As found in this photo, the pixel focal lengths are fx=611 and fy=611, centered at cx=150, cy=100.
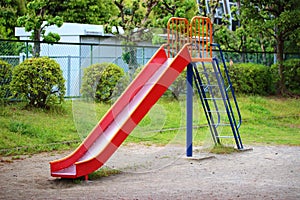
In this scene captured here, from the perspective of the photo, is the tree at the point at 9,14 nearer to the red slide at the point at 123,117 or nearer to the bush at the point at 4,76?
the bush at the point at 4,76

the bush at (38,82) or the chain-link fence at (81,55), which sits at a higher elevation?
the chain-link fence at (81,55)

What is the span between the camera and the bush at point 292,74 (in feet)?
75.5

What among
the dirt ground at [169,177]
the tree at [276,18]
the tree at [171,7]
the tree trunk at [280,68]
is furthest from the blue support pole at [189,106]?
the tree trunk at [280,68]

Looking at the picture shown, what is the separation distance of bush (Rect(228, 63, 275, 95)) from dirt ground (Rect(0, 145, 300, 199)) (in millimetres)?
9065

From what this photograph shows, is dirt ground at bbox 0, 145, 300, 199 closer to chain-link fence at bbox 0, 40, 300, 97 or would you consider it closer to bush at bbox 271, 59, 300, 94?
chain-link fence at bbox 0, 40, 300, 97

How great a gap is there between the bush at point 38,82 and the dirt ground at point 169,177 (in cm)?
320

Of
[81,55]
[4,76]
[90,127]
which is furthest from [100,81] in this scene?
[81,55]

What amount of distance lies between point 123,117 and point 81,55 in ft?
27.3

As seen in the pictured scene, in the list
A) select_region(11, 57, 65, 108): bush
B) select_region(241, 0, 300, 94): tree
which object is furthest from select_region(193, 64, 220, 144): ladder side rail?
select_region(241, 0, 300, 94): tree

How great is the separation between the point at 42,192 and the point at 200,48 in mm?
4454

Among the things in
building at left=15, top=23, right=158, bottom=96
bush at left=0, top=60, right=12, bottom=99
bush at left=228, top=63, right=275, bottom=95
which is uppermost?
building at left=15, top=23, right=158, bottom=96

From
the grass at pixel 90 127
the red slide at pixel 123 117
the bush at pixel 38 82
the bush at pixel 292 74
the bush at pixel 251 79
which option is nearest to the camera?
the red slide at pixel 123 117

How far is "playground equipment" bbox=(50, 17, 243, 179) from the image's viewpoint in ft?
28.9

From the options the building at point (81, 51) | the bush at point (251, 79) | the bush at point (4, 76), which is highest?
the building at point (81, 51)
